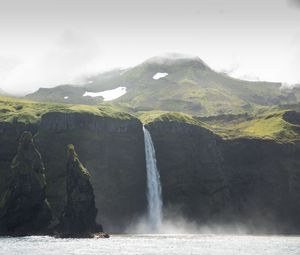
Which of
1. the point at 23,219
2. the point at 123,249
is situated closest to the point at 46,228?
the point at 23,219

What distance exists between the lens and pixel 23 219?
189 metres

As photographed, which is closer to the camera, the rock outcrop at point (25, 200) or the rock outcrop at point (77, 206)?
the rock outcrop at point (77, 206)

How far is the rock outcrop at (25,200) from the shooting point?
7382 inches

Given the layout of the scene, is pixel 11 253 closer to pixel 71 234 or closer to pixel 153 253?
pixel 153 253

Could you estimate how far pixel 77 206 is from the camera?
184375mm

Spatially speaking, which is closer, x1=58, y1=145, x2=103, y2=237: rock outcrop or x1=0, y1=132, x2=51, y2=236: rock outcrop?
x1=58, y1=145, x2=103, y2=237: rock outcrop

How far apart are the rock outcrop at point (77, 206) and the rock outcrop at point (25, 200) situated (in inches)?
379

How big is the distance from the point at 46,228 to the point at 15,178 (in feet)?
63.1

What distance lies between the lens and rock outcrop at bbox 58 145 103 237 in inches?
7234

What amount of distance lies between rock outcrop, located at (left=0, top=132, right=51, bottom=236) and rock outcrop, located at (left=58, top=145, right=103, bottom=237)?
963cm

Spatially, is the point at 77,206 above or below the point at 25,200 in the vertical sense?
below

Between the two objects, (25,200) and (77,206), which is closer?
(77,206)

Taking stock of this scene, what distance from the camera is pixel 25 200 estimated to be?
189375 millimetres

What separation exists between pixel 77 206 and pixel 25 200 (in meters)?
18.2
